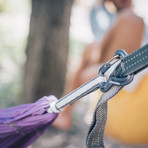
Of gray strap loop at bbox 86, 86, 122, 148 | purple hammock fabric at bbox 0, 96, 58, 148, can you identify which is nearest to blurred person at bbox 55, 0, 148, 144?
purple hammock fabric at bbox 0, 96, 58, 148

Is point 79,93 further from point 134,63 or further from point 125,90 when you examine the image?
point 125,90

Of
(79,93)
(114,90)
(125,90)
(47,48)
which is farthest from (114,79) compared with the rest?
(47,48)

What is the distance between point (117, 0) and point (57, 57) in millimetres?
703

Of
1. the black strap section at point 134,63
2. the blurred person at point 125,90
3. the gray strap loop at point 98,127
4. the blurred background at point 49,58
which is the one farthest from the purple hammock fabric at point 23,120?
the blurred background at point 49,58

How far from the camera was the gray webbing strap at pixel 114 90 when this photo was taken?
91 cm

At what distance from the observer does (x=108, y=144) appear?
8.79ft

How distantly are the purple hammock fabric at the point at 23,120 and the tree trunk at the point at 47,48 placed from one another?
54.9 inches

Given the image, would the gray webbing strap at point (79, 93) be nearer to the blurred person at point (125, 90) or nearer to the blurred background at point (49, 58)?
the blurred person at point (125, 90)

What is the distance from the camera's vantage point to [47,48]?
2.62 m

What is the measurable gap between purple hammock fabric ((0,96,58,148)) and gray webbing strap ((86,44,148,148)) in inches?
8.6

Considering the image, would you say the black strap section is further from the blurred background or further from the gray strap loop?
the blurred background

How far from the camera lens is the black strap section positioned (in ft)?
2.94

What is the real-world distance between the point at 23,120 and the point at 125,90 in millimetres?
985

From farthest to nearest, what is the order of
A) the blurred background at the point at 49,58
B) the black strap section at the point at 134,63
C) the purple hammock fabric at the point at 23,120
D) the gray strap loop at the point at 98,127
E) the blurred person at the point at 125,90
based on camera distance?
1. the blurred background at the point at 49,58
2. the blurred person at the point at 125,90
3. the purple hammock fabric at the point at 23,120
4. the gray strap loop at the point at 98,127
5. the black strap section at the point at 134,63
